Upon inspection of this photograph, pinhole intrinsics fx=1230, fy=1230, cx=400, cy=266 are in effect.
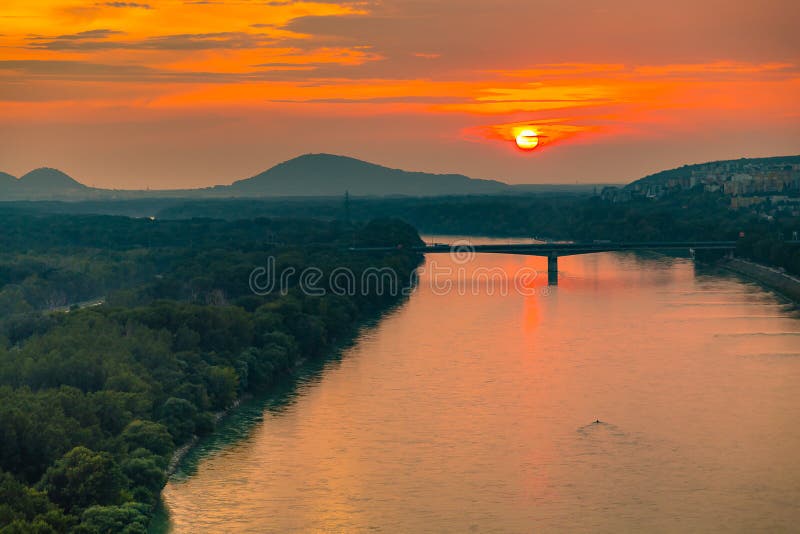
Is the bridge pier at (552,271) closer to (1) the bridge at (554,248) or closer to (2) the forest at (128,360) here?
(1) the bridge at (554,248)

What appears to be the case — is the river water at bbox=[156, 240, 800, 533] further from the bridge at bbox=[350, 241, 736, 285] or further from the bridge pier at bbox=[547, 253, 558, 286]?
the bridge at bbox=[350, 241, 736, 285]

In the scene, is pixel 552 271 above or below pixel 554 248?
below

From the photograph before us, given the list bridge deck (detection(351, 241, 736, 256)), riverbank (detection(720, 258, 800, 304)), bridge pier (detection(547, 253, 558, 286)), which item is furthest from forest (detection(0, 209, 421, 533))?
riverbank (detection(720, 258, 800, 304))

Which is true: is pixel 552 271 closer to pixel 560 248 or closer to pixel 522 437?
pixel 560 248

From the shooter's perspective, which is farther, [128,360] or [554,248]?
[554,248]

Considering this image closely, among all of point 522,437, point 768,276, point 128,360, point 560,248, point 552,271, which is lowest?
point 522,437

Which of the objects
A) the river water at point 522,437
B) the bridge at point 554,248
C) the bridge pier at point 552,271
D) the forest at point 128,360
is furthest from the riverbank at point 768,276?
the forest at point 128,360

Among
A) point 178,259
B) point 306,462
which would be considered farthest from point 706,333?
point 178,259

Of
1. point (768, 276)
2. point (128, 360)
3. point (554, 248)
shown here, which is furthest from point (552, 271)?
point (128, 360)
